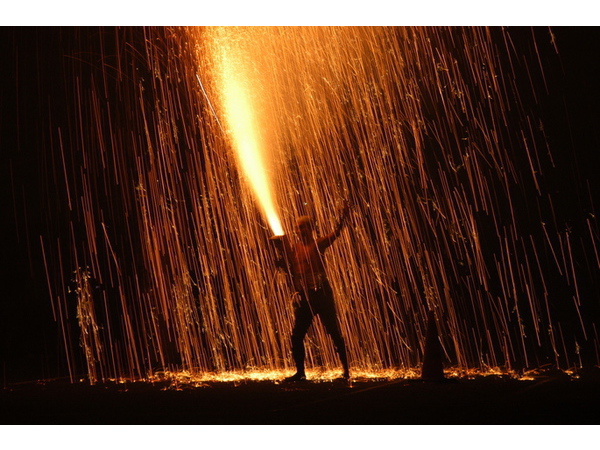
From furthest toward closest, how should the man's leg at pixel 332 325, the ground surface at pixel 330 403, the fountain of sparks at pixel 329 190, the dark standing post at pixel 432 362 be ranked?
the fountain of sparks at pixel 329 190, the man's leg at pixel 332 325, the dark standing post at pixel 432 362, the ground surface at pixel 330 403

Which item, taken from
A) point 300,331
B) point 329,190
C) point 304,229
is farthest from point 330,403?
point 329,190

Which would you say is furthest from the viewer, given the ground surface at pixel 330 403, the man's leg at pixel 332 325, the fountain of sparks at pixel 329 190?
the fountain of sparks at pixel 329 190

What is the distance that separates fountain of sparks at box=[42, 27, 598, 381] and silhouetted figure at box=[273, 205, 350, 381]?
621 millimetres

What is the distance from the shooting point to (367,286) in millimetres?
4480

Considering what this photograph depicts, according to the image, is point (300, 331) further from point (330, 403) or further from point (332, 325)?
point (330, 403)

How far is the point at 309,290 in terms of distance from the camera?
3.54m

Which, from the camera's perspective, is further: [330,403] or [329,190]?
[329,190]

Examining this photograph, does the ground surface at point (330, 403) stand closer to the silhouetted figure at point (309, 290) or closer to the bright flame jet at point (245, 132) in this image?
the silhouetted figure at point (309, 290)

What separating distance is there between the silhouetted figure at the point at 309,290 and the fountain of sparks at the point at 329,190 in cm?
62

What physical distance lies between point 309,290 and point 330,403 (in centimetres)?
92

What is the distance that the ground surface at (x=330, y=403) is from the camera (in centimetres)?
241

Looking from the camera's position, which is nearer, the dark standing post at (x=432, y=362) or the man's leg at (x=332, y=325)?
the dark standing post at (x=432, y=362)

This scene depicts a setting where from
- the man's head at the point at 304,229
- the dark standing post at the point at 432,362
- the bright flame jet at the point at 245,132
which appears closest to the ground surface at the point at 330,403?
the dark standing post at the point at 432,362

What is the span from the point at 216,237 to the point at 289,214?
0.67 meters
